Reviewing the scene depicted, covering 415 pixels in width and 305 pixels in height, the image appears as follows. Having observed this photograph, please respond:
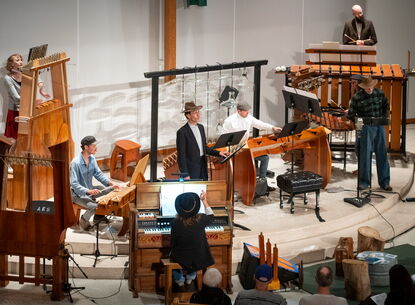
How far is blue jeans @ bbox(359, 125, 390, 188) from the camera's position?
522 inches

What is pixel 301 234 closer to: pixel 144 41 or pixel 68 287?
pixel 68 287

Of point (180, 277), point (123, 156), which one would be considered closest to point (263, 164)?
point (123, 156)

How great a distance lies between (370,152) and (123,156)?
378cm

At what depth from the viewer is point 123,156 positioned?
13930mm

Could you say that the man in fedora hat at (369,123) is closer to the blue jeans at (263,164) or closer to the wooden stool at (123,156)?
the blue jeans at (263,164)

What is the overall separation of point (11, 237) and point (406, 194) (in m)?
6.58

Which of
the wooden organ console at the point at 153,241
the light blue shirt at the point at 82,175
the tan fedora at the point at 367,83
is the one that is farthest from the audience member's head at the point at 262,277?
the tan fedora at the point at 367,83

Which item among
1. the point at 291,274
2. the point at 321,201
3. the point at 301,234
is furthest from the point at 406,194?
the point at 291,274

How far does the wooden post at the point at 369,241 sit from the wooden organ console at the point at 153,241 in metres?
1.90

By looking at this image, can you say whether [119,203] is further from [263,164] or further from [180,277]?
[263,164]

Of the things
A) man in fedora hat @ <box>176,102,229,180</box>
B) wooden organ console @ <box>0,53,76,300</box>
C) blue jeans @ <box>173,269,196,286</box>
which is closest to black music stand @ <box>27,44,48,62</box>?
wooden organ console @ <box>0,53,76,300</box>

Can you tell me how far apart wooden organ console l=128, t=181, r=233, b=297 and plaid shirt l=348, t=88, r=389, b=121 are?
3.88 m

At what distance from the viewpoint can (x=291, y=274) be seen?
10305mm

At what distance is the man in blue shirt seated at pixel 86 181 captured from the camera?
11.1m
